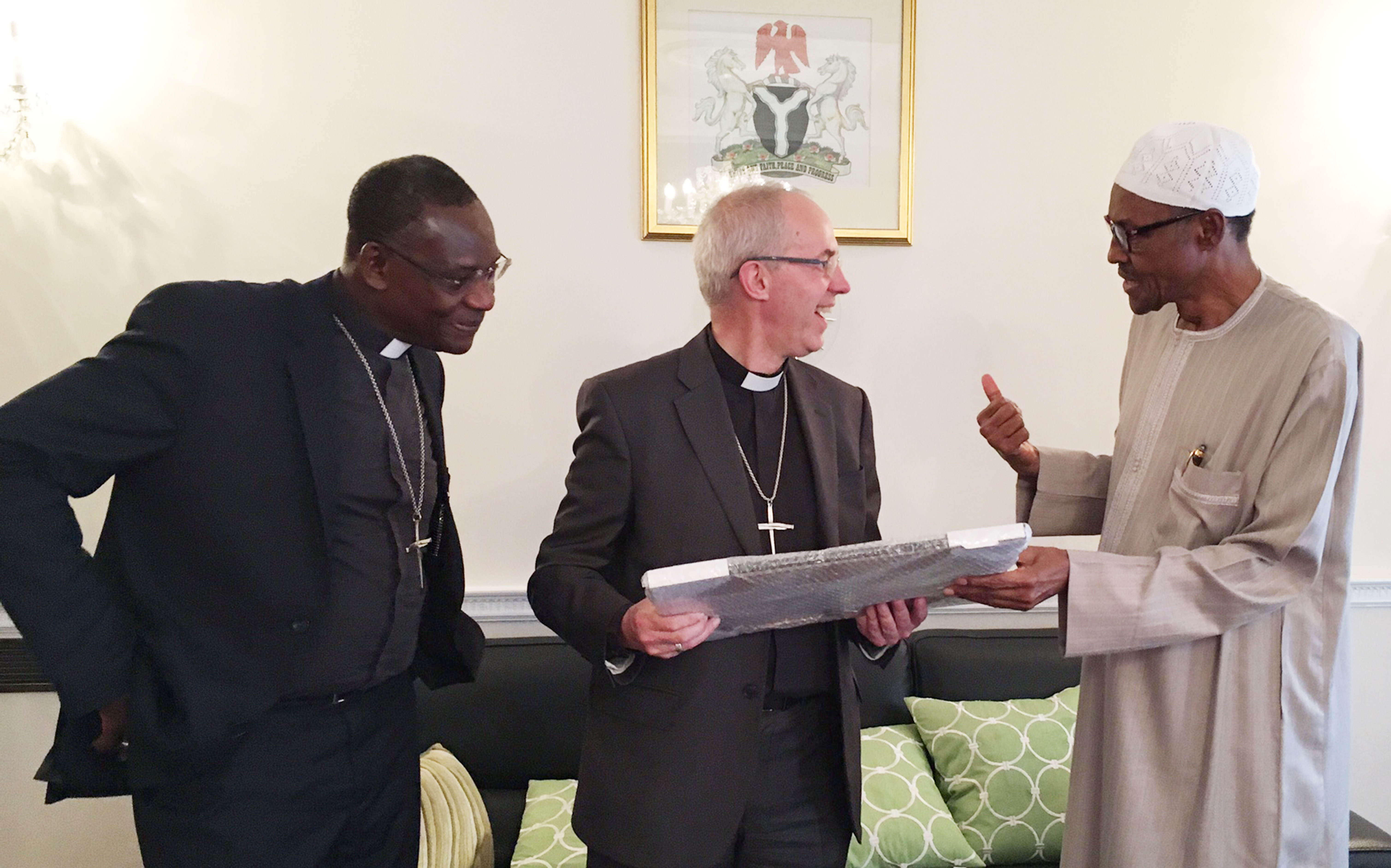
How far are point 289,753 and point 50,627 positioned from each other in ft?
1.35

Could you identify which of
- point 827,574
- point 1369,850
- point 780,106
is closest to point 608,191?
point 780,106

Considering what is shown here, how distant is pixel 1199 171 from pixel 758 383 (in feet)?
2.91

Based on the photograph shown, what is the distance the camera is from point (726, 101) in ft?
9.04

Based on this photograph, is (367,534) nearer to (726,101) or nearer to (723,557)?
(723,557)

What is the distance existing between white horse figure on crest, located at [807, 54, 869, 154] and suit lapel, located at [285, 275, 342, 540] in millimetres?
1735

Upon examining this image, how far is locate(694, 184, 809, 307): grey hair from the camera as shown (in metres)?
1.72

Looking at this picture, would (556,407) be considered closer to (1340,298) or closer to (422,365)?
(422,365)

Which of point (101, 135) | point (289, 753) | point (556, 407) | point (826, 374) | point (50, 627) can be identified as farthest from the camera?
point (556, 407)

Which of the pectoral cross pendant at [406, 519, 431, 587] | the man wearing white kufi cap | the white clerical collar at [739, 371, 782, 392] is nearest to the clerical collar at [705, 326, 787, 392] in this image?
the white clerical collar at [739, 371, 782, 392]

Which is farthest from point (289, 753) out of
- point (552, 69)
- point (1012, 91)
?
point (1012, 91)

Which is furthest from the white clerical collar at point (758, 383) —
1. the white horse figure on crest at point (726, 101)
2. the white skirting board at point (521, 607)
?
the white horse figure on crest at point (726, 101)

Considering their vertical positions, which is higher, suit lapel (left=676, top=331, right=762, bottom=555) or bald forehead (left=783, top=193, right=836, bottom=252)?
bald forehead (left=783, top=193, right=836, bottom=252)

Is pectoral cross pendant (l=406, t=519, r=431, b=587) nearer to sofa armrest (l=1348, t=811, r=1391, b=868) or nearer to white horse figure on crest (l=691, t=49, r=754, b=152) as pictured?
white horse figure on crest (l=691, t=49, r=754, b=152)

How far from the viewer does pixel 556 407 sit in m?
2.82
